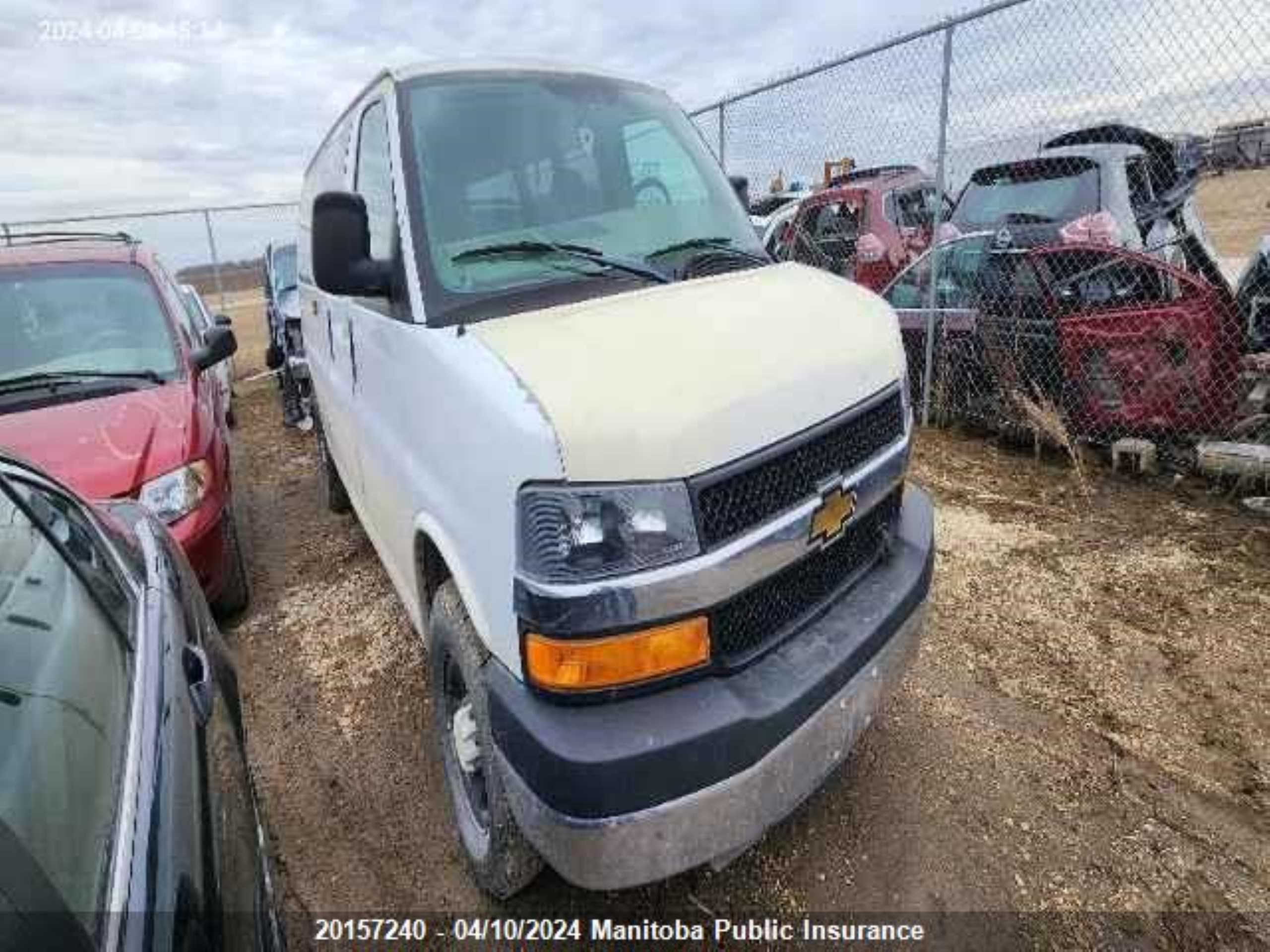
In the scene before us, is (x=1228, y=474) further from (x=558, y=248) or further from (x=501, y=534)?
(x=501, y=534)

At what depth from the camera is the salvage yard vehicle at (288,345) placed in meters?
7.57

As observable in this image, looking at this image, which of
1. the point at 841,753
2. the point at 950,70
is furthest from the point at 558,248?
the point at 950,70

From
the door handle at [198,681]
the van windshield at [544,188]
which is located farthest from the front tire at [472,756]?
the van windshield at [544,188]

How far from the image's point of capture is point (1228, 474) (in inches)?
171

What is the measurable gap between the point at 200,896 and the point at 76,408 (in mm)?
3295

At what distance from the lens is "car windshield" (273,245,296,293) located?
29.8ft

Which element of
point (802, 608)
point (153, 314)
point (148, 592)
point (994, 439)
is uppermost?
point (153, 314)

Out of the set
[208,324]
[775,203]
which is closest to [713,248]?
[208,324]

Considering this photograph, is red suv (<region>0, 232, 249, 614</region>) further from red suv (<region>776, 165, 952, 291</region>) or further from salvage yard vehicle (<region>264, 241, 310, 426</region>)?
red suv (<region>776, 165, 952, 291</region>)

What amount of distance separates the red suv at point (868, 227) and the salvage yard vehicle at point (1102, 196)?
68cm

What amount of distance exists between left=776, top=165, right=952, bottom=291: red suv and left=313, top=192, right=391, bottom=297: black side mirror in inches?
218

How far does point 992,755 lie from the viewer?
2645 mm

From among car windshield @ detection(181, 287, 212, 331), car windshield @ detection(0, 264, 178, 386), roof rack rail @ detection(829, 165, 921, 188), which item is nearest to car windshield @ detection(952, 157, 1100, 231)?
roof rack rail @ detection(829, 165, 921, 188)

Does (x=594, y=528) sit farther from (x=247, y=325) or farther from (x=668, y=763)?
(x=247, y=325)
